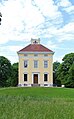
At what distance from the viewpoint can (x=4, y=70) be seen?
73062 mm

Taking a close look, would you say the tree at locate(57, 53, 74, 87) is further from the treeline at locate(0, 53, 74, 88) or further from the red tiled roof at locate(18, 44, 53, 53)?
the red tiled roof at locate(18, 44, 53, 53)

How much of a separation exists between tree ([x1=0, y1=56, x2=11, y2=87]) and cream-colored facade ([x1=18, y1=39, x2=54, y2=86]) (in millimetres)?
14045

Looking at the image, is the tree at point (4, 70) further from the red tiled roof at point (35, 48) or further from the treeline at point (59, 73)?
the red tiled roof at point (35, 48)

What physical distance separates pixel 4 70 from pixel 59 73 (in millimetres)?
12908

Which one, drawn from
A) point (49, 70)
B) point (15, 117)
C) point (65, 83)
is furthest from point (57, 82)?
point (15, 117)

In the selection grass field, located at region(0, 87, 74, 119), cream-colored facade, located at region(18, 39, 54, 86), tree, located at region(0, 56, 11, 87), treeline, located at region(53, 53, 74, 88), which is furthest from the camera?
tree, located at region(0, 56, 11, 87)

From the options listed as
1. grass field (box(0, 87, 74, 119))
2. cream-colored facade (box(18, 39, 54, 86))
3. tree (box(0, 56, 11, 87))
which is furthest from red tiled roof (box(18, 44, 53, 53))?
grass field (box(0, 87, 74, 119))

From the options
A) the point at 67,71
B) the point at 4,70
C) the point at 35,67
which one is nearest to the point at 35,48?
the point at 35,67

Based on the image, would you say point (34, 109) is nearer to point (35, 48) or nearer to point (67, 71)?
point (35, 48)

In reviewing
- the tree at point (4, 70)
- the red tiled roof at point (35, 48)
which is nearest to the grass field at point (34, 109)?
the red tiled roof at point (35, 48)

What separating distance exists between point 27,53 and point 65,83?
1086cm

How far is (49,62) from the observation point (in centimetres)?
5922

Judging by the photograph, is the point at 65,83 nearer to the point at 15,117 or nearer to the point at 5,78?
the point at 5,78

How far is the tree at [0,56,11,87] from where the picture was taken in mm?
72562
